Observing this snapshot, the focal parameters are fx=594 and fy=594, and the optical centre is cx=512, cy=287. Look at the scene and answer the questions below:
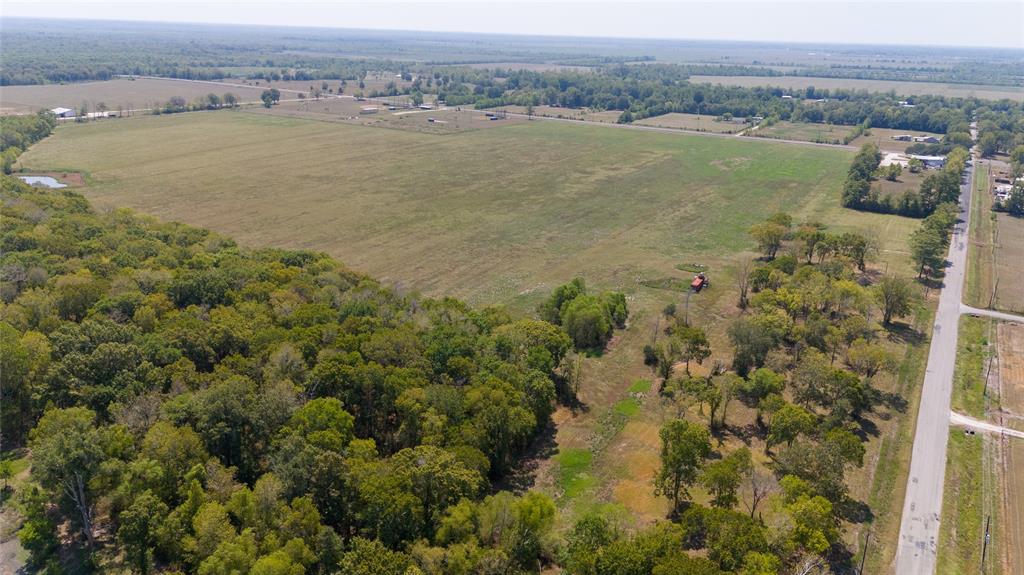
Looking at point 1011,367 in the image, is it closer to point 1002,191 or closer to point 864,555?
point 864,555


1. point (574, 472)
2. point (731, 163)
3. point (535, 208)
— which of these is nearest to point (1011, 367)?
point (574, 472)

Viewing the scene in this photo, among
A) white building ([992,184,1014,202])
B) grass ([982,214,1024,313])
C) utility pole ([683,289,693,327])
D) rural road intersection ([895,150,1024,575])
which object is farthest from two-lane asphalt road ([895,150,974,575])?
white building ([992,184,1014,202])

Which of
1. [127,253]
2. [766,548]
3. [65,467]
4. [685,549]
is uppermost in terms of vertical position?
[127,253]

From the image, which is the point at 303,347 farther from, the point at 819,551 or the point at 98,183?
the point at 98,183

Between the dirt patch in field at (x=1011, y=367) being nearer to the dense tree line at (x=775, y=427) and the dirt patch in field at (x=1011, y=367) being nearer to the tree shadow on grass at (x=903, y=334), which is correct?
the tree shadow on grass at (x=903, y=334)

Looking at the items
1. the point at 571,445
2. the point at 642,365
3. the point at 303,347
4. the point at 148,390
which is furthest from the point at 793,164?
the point at 148,390

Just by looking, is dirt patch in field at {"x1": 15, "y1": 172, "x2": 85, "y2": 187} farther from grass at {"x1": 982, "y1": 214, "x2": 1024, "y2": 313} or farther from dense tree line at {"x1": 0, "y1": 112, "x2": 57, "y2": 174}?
grass at {"x1": 982, "y1": 214, "x2": 1024, "y2": 313}

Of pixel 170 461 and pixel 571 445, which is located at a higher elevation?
pixel 170 461

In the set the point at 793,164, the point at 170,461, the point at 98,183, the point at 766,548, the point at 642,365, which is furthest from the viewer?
the point at 793,164
